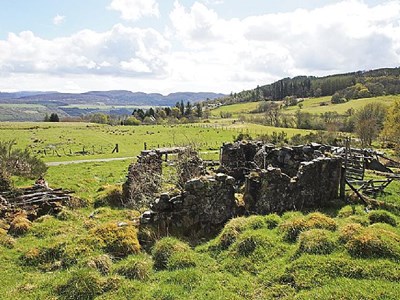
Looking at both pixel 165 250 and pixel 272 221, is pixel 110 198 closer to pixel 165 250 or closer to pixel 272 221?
pixel 165 250

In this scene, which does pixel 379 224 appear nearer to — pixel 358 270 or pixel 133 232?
pixel 358 270

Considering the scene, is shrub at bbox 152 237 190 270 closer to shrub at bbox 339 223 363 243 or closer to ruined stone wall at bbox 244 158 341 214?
ruined stone wall at bbox 244 158 341 214

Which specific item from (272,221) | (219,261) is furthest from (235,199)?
(219,261)

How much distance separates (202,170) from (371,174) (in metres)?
17.5

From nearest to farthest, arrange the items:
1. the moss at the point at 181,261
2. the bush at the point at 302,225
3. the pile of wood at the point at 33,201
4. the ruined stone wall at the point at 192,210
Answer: the moss at the point at 181,261 < the bush at the point at 302,225 < the ruined stone wall at the point at 192,210 < the pile of wood at the point at 33,201

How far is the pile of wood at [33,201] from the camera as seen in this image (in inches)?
789

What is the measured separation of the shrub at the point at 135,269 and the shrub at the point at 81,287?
1029mm

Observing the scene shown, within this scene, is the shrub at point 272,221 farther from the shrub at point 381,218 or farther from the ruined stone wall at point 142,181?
the ruined stone wall at point 142,181

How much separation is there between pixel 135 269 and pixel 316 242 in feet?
21.5

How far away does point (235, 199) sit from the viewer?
62.0 ft

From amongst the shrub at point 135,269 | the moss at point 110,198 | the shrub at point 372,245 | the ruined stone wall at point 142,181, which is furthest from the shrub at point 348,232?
the moss at point 110,198

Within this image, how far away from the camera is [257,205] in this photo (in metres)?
18.4

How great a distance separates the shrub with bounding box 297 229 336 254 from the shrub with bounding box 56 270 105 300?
7.03 meters

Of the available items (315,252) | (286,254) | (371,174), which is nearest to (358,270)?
(315,252)
